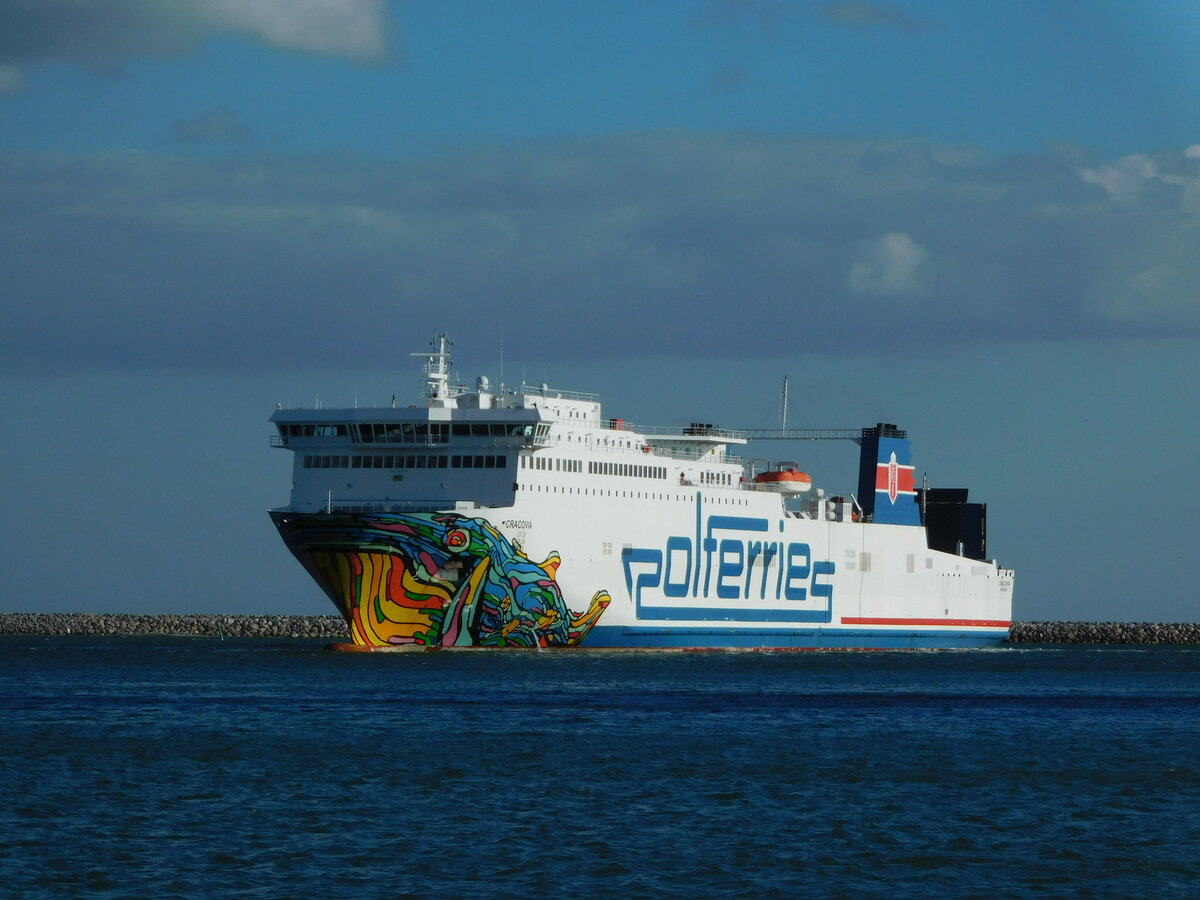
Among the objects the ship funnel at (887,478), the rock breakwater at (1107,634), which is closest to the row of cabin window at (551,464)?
the ship funnel at (887,478)

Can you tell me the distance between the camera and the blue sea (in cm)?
2192

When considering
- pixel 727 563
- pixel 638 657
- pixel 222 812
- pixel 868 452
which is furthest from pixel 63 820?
pixel 868 452

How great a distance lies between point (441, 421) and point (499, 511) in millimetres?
4070

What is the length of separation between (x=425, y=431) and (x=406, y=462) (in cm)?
117

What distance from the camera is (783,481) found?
7062 cm

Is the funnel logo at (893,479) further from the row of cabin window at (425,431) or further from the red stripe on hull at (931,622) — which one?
the row of cabin window at (425,431)

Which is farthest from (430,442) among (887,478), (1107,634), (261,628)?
(1107,634)

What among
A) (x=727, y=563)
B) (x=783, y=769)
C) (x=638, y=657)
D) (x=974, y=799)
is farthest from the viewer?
(x=727, y=563)

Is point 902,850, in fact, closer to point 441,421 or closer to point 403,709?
point 403,709

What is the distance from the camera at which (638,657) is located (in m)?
59.8

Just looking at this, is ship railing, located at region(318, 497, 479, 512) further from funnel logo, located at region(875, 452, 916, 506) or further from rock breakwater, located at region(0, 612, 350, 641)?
rock breakwater, located at region(0, 612, 350, 641)

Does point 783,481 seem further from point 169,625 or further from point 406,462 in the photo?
point 169,625

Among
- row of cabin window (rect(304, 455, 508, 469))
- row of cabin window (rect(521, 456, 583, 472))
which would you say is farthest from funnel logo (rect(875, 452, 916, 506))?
row of cabin window (rect(304, 455, 508, 469))

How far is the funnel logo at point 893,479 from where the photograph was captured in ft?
253
